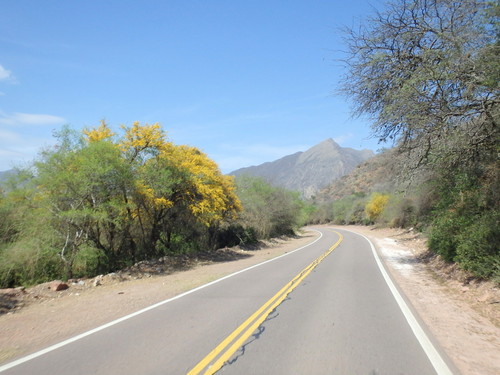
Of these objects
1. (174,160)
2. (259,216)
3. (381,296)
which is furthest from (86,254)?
(259,216)

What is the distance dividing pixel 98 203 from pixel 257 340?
1189 centimetres

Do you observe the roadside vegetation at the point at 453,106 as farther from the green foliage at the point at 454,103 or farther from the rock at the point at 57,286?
the rock at the point at 57,286

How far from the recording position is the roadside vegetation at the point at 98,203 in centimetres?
1488

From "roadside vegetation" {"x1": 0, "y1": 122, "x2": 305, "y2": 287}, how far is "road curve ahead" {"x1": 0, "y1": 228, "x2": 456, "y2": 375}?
25.7 feet

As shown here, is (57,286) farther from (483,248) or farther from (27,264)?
(483,248)

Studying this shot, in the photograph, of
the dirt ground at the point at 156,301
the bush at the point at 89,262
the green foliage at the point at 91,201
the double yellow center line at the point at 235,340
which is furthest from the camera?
the bush at the point at 89,262

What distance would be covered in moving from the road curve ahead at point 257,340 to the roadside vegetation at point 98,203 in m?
7.85

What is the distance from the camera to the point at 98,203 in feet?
51.0

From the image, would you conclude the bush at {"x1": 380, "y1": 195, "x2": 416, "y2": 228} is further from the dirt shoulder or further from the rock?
the rock

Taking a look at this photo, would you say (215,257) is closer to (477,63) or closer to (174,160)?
(174,160)

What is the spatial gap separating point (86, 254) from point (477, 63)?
1629 cm

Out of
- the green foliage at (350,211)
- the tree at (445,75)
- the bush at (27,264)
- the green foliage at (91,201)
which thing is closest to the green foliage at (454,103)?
the tree at (445,75)

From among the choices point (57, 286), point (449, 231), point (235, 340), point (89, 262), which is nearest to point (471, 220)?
point (449, 231)

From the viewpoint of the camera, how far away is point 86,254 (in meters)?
16.3
